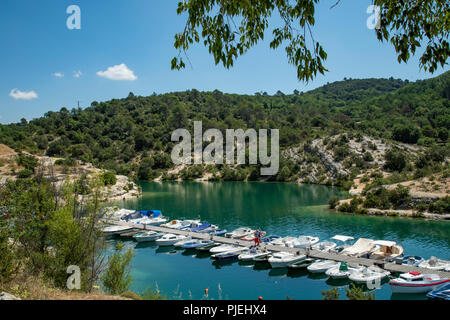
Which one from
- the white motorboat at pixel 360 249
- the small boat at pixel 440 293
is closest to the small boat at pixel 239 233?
the white motorboat at pixel 360 249

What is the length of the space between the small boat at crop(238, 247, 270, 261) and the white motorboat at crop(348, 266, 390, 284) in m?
6.62

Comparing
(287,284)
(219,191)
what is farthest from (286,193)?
(287,284)

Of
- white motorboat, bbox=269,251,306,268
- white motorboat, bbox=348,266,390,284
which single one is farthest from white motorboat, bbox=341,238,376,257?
white motorboat, bbox=269,251,306,268

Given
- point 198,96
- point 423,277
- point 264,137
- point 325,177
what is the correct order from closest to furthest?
1. point 423,277
2. point 325,177
3. point 264,137
4. point 198,96

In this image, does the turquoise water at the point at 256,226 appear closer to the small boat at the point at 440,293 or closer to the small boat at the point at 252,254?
the small boat at the point at 252,254

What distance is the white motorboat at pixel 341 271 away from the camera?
21066 mm

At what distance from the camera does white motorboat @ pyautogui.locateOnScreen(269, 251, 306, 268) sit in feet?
77.1

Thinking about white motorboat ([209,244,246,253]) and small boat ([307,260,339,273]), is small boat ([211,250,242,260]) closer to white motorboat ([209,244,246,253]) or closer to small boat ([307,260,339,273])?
white motorboat ([209,244,246,253])

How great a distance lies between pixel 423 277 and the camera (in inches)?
761

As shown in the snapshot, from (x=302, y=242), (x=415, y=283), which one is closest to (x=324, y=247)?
(x=302, y=242)

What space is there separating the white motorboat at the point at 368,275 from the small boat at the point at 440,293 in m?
2.88

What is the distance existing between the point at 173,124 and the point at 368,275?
3832 inches

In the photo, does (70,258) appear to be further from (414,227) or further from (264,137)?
(264,137)

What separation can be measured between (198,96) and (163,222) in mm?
119685
